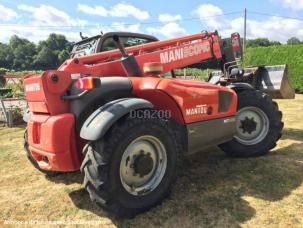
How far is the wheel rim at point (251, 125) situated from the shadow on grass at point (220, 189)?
1.08ft

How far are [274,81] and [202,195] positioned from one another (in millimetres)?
3375

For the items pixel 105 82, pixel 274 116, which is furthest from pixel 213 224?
pixel 274 116

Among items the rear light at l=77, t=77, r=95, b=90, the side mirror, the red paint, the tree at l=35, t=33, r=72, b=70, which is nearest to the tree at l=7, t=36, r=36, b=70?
the tree at l=35, t=33, r=72, b=70

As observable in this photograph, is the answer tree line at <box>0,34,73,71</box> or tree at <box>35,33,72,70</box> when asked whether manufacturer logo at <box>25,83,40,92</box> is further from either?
tree line at <box>0,34,73,71</box>

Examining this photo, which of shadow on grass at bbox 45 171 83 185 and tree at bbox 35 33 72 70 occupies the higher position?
tree at bbox 35 33 72 70

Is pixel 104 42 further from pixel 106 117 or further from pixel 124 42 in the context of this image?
pixel 106 117

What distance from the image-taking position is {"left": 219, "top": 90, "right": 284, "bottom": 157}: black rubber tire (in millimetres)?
5105

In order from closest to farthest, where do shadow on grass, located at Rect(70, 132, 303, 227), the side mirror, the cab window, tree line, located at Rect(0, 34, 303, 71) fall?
shadow on grass, located at Rect(70, 132, 303, 227) < the side mirror < the cab window < tree line, located at Rect(0, 34, 303, 71)

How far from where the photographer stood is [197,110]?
163 inches

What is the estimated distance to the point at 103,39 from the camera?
5297mm

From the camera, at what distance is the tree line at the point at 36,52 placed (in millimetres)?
51812

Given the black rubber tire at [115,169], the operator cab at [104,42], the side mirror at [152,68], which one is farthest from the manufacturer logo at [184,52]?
the black rubber tire at [115,169]

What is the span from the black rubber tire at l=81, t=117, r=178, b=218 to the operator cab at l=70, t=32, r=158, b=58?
2.23 meters

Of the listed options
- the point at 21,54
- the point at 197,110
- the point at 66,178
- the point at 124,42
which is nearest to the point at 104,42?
the point at 124,42
